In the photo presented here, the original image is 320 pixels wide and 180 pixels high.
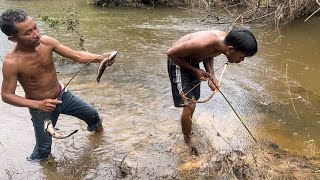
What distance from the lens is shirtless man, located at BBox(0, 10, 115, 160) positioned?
10.8 ft

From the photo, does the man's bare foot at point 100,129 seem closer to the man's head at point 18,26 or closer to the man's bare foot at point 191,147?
the man's bare foot at point 191,147

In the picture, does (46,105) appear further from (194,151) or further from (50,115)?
(194,151)

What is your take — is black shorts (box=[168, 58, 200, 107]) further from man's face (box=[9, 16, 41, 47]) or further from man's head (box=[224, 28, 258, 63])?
man's face (box=[9, 16, 41, 47])

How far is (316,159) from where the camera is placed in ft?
13.3

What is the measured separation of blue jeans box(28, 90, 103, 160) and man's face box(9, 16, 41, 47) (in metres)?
0.66

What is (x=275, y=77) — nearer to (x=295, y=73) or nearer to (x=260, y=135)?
(x=295, y=73)

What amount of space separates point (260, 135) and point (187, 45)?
158 centimetres

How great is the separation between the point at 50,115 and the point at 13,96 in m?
0.53

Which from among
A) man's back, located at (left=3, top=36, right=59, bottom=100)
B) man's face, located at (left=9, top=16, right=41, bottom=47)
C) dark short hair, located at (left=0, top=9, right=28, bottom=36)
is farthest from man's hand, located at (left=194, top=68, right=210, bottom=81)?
dark short hair, located at (left=0, top=9, right=28, bottom=36)

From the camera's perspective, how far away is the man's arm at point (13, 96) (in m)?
3.38

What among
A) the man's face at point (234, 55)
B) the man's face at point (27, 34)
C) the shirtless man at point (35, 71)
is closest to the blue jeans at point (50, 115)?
the shirtless man at point (35, 71)

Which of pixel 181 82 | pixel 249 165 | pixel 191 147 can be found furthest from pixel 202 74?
pixel 249 165

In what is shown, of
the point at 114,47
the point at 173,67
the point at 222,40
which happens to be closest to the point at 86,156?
the point at 173,67

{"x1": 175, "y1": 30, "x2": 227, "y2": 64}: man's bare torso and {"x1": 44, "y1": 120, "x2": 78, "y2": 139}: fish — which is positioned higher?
{"x1": 175, "y1": 30, "x2": 227, "y2": 64}: man's bare torso
